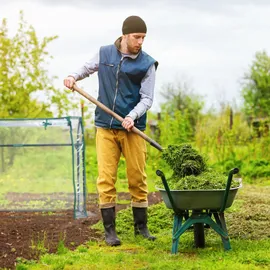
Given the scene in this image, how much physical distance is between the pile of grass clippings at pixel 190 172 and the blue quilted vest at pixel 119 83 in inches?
24.5

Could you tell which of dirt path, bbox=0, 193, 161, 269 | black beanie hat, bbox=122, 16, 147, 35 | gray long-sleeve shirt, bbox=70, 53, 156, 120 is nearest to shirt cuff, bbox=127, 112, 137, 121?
gray long-sleeve shirt, bbox=70, 53, 156, 120

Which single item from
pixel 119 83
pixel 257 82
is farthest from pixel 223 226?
pixel 257 82

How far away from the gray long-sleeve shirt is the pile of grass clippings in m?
0.46

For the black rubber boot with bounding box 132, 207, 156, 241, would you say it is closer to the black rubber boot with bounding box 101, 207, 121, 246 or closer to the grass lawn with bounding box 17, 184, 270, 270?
the grass lawn with bounding box 17, 184, 270, 270

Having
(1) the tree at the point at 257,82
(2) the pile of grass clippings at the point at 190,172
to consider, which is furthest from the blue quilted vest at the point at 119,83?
(1) the tree at the point at 257,82

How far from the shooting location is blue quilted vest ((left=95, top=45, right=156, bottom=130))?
6.24m

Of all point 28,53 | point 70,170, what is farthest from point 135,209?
point 28,53

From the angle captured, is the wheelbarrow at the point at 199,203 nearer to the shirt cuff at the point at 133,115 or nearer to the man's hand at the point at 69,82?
the shirt cuff at the point at 133,115

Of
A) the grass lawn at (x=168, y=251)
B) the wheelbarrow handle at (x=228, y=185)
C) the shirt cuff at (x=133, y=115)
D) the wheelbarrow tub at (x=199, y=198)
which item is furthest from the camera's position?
the shirt cuff at (x=133, y=115)

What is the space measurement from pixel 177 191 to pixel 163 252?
629 millimetres

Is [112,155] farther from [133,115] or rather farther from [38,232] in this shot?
[38,232]

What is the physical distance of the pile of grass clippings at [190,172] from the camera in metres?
5.47

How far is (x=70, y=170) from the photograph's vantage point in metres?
8.96

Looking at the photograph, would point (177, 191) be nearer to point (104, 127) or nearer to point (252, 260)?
point (252, 260)
